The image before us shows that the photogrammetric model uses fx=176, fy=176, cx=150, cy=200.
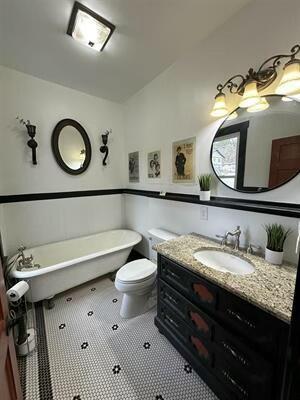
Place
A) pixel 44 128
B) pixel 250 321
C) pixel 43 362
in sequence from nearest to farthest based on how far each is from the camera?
pixel 250 321
pixel 43 362
pixel 44 128

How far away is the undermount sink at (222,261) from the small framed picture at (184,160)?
75cm

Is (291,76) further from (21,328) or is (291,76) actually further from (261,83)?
(21,328)

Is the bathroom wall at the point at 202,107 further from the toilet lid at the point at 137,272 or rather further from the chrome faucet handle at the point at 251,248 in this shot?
the toilet lid at the point at 137,272

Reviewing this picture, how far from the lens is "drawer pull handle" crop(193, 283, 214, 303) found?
1078 mm

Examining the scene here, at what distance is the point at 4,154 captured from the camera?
205cm

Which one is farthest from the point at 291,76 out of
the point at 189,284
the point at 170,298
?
the point at 170,298

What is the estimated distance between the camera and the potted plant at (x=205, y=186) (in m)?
1.63

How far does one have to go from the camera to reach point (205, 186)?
1.64m

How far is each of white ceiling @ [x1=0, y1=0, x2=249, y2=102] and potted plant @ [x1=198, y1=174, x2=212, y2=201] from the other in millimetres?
1247

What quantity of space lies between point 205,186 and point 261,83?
Result: 846 millimetres

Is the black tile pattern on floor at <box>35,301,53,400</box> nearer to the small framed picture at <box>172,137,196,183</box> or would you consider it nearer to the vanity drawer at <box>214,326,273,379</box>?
the vanity drawer at <box>214,326,273,379</box>

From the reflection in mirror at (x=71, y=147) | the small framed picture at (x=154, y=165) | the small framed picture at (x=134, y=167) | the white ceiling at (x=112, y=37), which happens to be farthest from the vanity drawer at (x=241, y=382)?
the reflection in mirror at (x=71, y=147)

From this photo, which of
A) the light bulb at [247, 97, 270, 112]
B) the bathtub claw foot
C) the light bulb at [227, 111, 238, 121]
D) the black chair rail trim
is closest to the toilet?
the black chair rail trim

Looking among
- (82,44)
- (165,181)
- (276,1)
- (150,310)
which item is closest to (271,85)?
(276,1)
